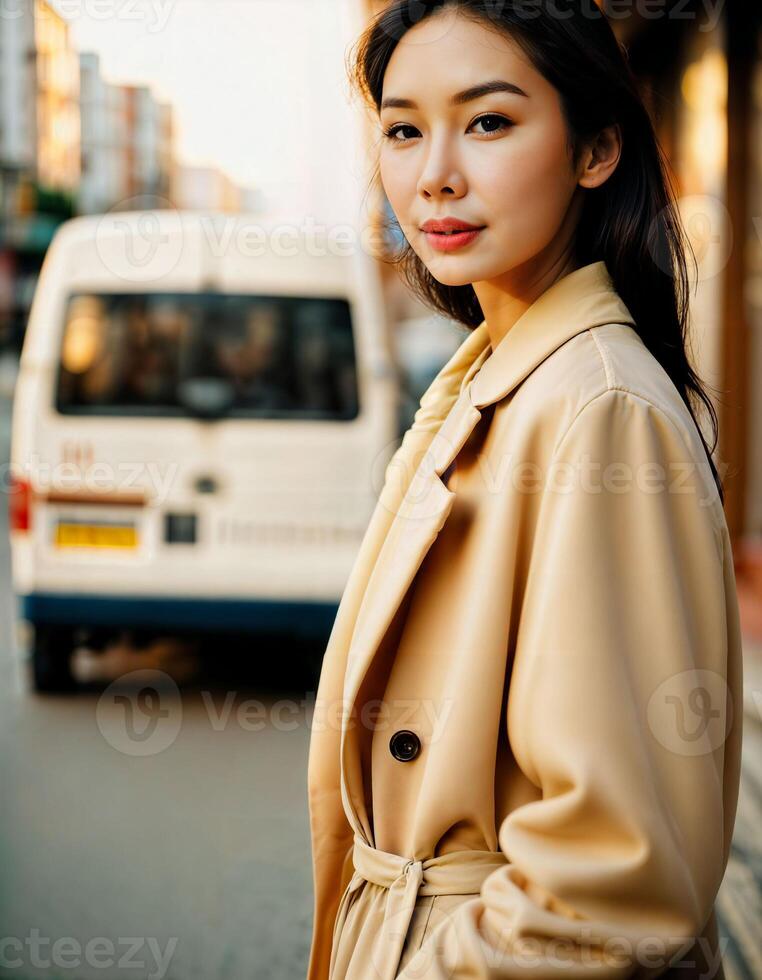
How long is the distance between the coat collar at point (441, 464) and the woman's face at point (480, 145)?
68 millimetres

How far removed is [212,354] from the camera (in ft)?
18.7

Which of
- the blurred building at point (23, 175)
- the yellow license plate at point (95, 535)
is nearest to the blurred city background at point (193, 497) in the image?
the yellow license plate at point (95, 535)

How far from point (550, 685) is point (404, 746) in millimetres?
255

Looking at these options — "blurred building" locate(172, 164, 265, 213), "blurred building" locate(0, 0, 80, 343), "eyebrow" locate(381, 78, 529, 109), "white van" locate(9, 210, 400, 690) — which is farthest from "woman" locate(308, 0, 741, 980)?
"blurred building" locate(0, 0, 80, 343)

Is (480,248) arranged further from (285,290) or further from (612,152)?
(285,290)

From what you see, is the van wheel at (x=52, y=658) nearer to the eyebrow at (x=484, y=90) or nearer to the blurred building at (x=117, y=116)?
the blurred building at (x=117, y=116)

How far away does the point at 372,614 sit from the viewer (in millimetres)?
1216

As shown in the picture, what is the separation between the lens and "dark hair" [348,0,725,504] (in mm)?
1181

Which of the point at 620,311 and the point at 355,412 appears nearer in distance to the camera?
the point at 620,311

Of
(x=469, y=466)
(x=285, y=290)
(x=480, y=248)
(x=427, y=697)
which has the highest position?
(x=285, y=290)

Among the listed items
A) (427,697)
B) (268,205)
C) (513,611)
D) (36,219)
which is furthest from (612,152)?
(36,219)

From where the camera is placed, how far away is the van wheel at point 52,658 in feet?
18.6

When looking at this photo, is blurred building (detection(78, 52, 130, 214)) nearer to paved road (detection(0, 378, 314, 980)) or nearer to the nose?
paved road (detection(0, 378, 314, 980))

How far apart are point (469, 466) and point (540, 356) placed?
143 millimetres
